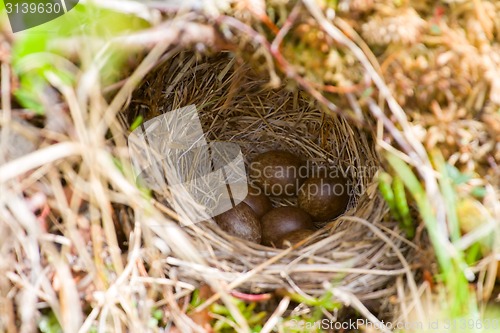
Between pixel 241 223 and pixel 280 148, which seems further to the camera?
pixel 280 148

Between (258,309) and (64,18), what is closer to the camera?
(64,18)

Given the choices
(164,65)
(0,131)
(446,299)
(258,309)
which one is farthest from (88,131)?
(446,299)

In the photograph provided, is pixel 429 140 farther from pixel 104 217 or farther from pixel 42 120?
pixel 42 120

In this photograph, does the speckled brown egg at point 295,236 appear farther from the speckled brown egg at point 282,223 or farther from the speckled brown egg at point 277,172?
the speckled brown egg at point 277,172
